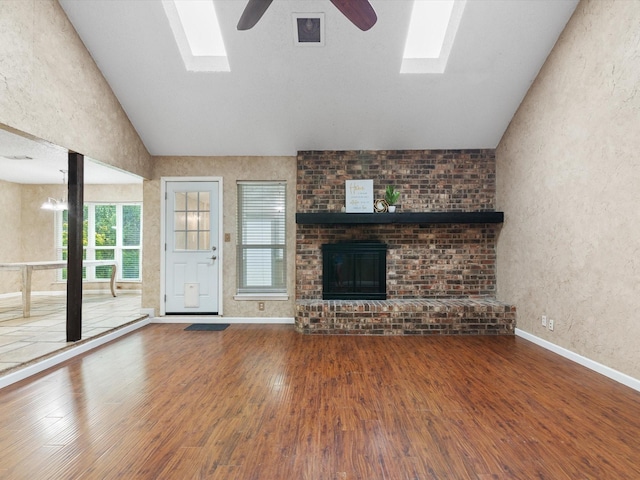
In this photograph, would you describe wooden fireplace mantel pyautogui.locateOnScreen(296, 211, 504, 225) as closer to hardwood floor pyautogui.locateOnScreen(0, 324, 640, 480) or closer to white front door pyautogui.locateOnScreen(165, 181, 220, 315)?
white front door pyautogui.locateOnScreen(165, 181, 220, 315)

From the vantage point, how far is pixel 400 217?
4.55m

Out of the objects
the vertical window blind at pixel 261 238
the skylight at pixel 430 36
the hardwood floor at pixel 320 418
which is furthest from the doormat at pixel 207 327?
the skylight at pixel 430 36

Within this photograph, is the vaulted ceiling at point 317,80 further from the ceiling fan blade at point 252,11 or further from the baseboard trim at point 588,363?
the baseboard trim at point 588,363

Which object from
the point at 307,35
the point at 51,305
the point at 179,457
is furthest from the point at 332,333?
the point at 51,305

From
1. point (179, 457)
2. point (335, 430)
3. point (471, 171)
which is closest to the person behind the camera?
point (179, 457)

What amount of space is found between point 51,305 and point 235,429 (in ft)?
18.4

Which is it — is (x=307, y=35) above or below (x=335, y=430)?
above

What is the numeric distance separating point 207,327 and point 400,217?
306 cm

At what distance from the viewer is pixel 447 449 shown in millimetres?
1873

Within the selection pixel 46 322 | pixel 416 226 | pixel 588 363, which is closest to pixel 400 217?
pixel 416 226

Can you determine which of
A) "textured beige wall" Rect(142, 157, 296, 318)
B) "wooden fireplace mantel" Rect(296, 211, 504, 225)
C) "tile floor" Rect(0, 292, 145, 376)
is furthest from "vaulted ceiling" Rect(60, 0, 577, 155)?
"tile floor" Rect(0, 292, 145, 376)

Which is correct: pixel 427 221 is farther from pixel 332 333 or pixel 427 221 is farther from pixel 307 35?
pixel 307 35

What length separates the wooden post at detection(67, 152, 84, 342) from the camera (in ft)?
11.5

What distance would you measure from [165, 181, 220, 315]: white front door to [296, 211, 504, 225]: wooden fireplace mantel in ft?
4.77
